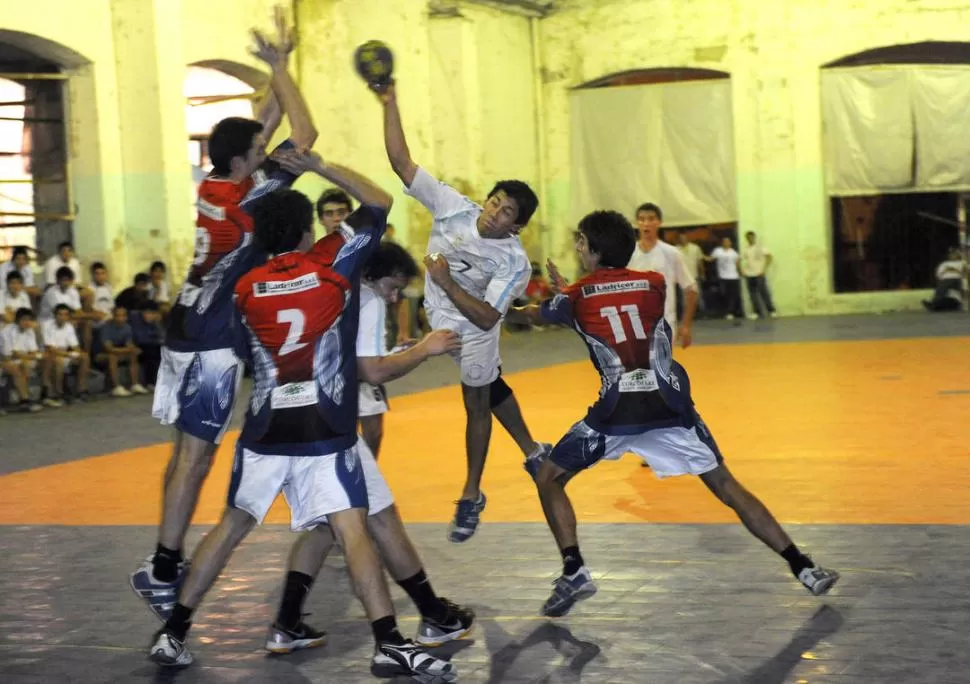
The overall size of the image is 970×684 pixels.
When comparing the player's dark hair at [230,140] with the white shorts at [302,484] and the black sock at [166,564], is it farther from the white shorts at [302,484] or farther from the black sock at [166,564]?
the black sock at [166,564]

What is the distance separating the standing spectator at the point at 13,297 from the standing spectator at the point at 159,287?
1.98m

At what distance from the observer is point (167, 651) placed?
5258 millimetres

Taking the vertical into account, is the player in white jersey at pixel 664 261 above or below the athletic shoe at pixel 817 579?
above

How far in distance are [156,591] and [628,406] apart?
6.68ft

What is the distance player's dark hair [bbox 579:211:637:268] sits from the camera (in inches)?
236

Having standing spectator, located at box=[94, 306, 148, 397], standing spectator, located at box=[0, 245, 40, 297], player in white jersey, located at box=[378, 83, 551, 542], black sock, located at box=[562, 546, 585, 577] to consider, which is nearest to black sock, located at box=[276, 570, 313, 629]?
black sock, located at box=[562, 546, 585, 577]

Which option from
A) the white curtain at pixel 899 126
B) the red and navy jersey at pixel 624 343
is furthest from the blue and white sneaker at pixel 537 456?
the white curtain at pixel 899 126

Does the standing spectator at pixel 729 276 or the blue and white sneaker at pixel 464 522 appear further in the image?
the standing spectator at pixel 729 276

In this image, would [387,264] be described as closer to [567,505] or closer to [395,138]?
[395,138]

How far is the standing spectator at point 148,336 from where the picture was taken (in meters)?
17.3

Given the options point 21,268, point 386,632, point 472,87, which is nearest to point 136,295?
point 21,268

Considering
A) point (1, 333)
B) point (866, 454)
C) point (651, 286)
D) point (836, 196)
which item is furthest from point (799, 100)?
point (651, 286)

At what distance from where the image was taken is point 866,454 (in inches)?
381

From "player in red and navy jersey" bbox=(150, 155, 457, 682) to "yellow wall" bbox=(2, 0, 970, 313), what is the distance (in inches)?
565
